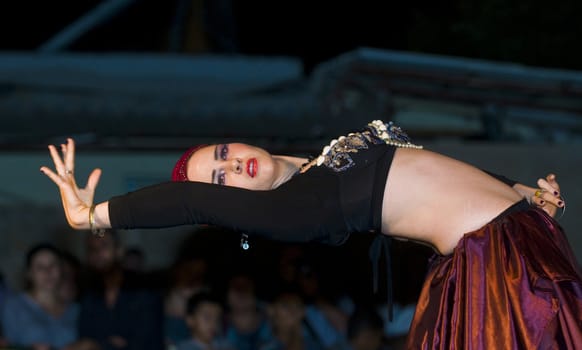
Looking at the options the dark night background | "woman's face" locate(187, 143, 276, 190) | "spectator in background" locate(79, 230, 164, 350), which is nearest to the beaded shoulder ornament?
"woman's face" locate(187, 143, 276, 190)

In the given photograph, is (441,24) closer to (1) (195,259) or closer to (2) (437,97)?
(2) (437,97)

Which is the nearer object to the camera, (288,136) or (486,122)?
(288,136)

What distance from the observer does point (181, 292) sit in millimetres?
6629

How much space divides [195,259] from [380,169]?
3.73 meters

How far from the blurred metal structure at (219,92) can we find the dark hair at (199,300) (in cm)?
136

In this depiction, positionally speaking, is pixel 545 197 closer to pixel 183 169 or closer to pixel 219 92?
pixel 183 169

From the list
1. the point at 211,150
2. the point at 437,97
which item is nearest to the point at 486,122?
the point at 437,97

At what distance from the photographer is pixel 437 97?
7.75m

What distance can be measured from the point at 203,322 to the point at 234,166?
2.71 m

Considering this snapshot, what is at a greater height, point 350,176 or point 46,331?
point 350,176

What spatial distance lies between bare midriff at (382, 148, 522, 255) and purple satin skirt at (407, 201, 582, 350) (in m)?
0.04

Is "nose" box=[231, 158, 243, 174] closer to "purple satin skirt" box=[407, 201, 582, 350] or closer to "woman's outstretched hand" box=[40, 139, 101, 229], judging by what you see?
"woman's outstretched hand" box=[40, 139, 101, 229]

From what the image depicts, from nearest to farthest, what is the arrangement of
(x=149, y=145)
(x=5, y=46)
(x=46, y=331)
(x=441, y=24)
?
(x=46, y=331), (x=149, y=145), (x=5, y=46), (x=441, y=24)

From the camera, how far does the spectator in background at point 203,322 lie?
6.16 metres
